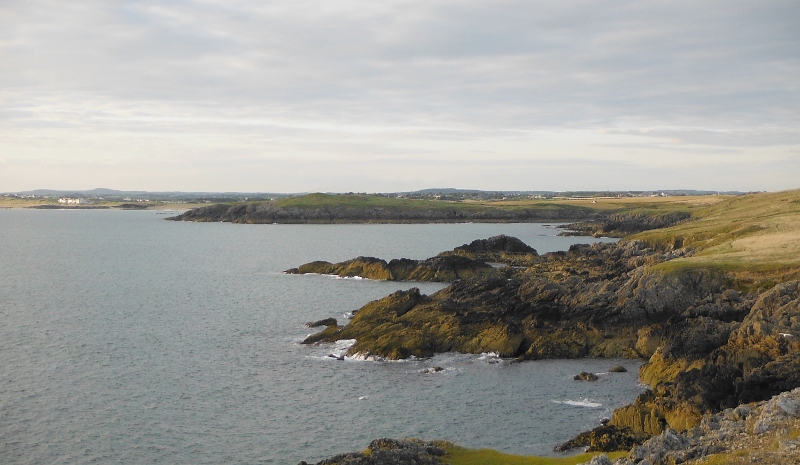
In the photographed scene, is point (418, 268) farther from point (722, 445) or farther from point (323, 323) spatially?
point (722, 445)

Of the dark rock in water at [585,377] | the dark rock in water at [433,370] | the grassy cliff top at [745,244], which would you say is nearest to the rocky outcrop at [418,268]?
the grassy cliff top at [745,244]

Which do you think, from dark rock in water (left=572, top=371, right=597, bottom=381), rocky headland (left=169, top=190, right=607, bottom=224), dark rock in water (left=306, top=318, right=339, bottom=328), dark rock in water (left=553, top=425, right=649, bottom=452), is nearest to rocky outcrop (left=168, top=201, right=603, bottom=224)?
rocky headland (left=169, top=190, right=607, bottom=224)

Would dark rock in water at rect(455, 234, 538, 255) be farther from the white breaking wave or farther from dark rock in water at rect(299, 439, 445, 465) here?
dark rock in water at rect(299, 439, 445, 465)

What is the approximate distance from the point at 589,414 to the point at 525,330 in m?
12.2

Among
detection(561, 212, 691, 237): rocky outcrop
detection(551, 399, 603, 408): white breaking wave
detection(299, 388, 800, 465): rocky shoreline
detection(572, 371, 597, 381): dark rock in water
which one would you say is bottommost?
detection(551, 399, 603, 408): white breaking wave

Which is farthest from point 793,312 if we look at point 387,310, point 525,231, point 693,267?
point 525,231

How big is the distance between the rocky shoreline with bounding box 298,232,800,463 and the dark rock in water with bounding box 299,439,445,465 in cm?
611

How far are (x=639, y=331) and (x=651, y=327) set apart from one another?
0.80 metres

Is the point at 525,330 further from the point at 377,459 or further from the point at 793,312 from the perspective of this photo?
the point at 377,459

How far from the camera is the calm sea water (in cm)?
2638

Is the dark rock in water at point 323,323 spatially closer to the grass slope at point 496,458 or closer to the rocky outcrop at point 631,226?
the grass slope at point 496,458

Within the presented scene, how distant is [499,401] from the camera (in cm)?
3052

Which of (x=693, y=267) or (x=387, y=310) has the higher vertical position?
(x=693, y=267)

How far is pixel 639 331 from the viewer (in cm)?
3919
